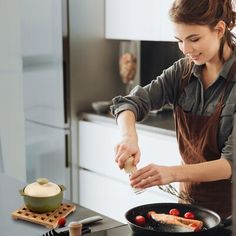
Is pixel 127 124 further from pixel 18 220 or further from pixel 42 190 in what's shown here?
pixel 18 220

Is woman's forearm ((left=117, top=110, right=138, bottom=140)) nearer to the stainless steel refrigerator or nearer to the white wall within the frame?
the stainless steel refrigerator

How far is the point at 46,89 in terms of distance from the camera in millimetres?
3521

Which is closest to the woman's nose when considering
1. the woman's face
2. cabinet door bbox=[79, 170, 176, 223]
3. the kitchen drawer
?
the woman's face

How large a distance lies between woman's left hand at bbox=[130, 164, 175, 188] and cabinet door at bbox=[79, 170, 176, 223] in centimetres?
138

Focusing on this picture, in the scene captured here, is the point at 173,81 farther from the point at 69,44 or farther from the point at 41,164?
the point at 41,164

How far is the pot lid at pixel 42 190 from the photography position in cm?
172

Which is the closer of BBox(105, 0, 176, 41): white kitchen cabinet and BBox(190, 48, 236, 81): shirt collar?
BBox(190, 48, 236, 81): shirt collar

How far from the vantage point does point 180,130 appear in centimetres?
211

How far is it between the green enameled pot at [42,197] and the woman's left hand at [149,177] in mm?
243

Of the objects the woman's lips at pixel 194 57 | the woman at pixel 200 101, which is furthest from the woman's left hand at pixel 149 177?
the woman's lips at pixel 194 57

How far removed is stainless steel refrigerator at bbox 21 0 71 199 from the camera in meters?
3.44

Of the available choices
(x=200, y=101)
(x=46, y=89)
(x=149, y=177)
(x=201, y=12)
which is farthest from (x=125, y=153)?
(x=46, y=89)

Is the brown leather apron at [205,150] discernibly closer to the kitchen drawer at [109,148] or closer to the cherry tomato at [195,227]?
the cherry tomato at [195,227]

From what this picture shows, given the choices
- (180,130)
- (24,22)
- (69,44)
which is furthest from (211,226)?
(24,22)
